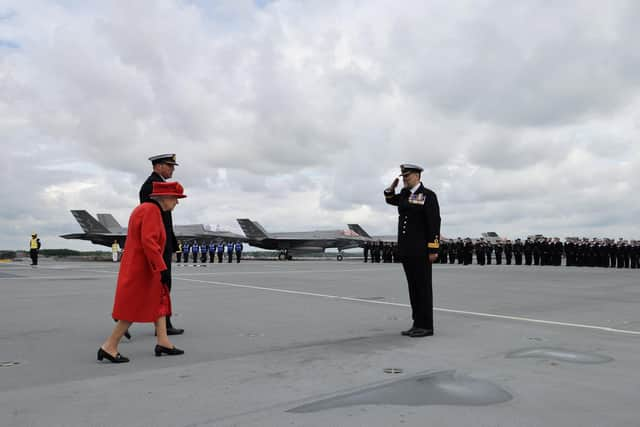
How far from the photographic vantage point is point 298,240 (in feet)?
187

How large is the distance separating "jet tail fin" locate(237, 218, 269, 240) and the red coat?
183 feet

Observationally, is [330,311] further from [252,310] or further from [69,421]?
[69,421]

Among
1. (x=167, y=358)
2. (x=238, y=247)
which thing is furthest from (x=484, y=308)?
(x=238, y=247)

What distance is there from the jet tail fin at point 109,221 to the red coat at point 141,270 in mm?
61775

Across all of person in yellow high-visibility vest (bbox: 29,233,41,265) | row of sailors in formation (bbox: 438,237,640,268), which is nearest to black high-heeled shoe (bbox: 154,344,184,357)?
person in yellow high-visibility vest (bbox: 29,233,41,265)

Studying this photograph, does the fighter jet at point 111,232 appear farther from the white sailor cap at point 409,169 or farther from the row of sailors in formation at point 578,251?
the white sailor cap at point 409,169

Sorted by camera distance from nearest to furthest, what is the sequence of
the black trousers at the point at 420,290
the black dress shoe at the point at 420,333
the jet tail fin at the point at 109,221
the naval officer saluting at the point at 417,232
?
1. the black dress shoe at the point at 420,333
2. the black trousers at the point at 420,290
3. the naval officer saluting at the point at 417,232
4. the jet tail fin at the point at 109,221

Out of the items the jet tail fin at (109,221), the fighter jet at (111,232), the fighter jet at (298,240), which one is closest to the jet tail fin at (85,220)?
the fighter jet at (111,232)

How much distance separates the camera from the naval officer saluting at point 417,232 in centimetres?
572

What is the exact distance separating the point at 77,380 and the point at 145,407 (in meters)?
0.96

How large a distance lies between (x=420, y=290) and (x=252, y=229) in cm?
5547

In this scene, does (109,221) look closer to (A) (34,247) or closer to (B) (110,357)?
(A) (34,247)

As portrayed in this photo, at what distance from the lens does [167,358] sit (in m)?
4.30

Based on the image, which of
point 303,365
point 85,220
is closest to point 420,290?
point 303,365
